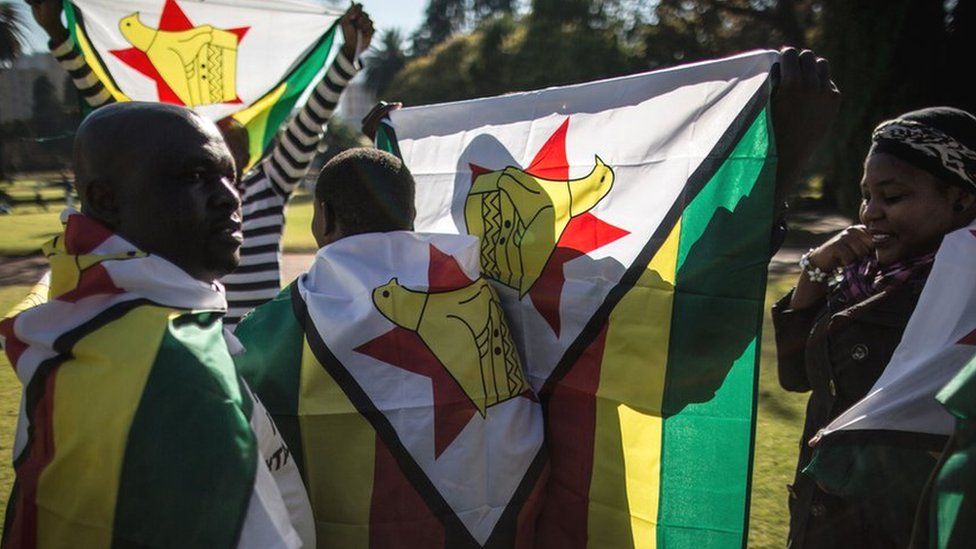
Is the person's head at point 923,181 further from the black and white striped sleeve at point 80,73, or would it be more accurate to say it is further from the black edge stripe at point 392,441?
the black and white striped sleeve at point 80,73

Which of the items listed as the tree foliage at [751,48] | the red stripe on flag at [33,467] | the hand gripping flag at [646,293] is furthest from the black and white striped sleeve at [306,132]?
the tree foliage at [751,48]

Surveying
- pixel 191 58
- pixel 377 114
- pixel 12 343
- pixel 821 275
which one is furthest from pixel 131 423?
pixel 191 58

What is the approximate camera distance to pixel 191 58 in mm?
4242

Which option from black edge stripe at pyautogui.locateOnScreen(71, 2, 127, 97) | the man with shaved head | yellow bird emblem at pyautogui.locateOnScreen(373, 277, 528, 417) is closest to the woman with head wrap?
yellow bird emblem at pyautogui.locateOnScreen(373, 277, 528, 417)

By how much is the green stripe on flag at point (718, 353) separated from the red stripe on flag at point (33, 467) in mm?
1392

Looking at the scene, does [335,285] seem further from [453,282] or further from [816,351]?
[816,351]

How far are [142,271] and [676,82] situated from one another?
1469 millimetres

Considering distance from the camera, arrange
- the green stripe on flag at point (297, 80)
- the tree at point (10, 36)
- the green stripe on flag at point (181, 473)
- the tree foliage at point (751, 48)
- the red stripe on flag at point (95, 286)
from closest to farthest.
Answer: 1. the green stripe on flag at point (181, 473)
2. the red stripe on flag at point (95, 286)
3. the green stripe on flag at point (297, 80)
4. the tree foliage at point (751, 48)
5. the tree at point (10, 36)

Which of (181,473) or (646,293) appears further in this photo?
(646,293)

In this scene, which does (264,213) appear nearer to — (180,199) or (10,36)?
(180,199)

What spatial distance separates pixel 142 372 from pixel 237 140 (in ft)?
8.30

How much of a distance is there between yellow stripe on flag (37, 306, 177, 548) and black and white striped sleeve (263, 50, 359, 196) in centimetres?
218

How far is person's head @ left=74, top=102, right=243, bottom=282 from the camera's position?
5.43ft

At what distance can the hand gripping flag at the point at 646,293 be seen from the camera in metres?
2.14
